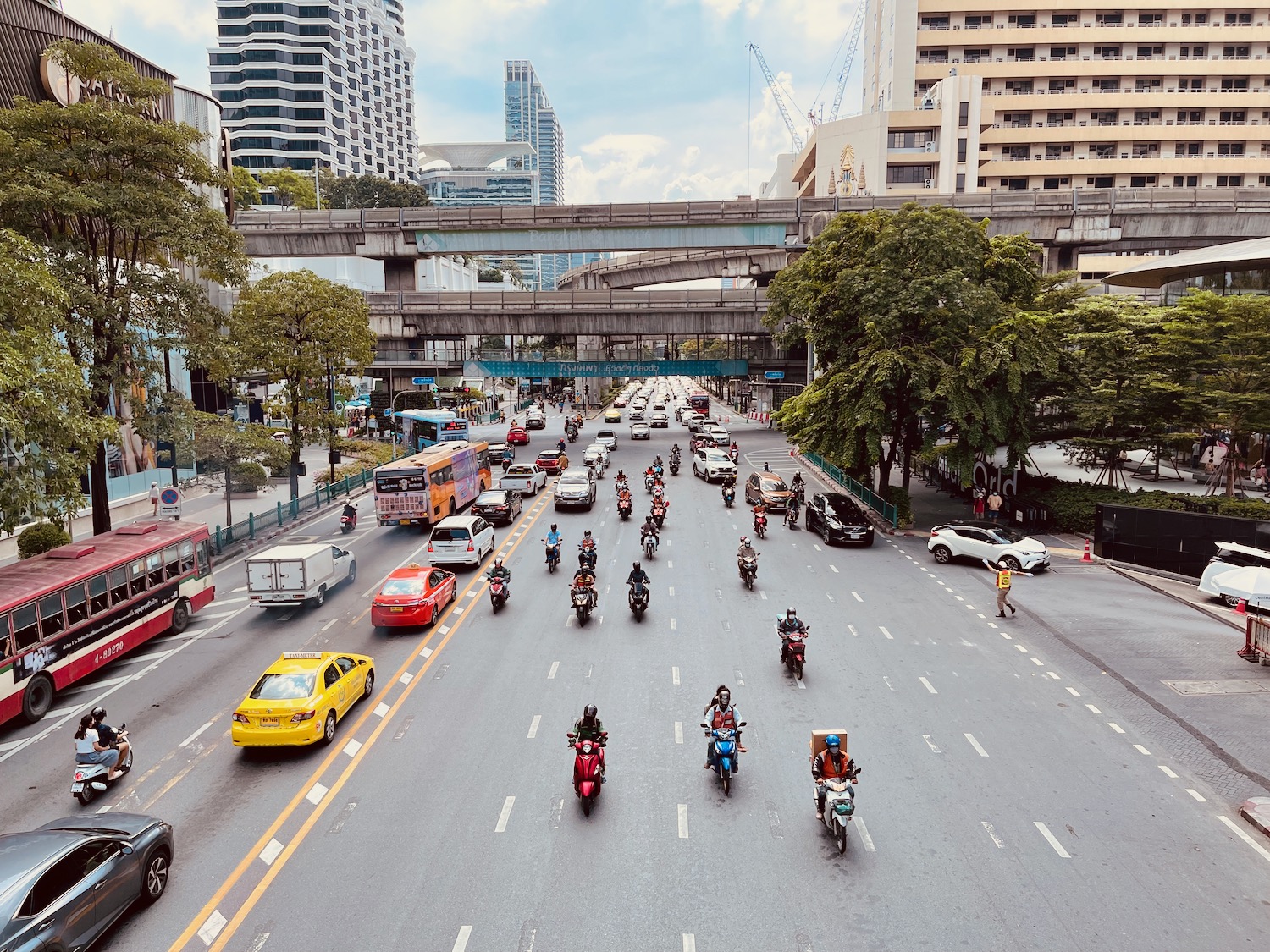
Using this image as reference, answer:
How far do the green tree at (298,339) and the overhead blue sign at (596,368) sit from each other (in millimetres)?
A: 33887

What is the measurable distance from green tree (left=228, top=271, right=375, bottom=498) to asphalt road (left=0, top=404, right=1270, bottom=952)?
1952 centimetres

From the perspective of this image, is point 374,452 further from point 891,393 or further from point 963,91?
point 963,91

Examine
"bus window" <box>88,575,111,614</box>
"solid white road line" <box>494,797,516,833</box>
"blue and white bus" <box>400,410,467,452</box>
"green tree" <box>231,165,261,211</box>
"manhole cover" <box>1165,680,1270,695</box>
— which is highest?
"green tree" <box>231,165,261,211</box>

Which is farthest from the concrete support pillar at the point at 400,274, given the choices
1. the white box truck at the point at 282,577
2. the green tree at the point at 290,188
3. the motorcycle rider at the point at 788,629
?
the motorcycle rider at the point at 788,629

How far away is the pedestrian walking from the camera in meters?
34.2

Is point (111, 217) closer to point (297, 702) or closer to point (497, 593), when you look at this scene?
point (497, 593)

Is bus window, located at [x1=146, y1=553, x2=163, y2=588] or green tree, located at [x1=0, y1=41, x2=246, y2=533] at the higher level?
green tree, located at [x1=0, y1=41, x2=246, y2=533]

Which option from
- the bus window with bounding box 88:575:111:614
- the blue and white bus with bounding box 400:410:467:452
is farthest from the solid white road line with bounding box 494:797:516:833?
the blue and white bus with bounding box 400:410:467:452

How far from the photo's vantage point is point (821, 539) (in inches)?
1319

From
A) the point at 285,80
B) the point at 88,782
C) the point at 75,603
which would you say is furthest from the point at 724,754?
the point at 285,80

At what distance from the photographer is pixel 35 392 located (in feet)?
53.7

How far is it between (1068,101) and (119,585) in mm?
97491

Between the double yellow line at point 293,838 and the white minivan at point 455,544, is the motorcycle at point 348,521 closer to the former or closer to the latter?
the white minivan at point 455,544

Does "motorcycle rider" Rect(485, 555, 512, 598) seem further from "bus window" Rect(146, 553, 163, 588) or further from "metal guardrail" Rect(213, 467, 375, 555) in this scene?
"metal guardrail" Rect(213, 467, 375, 555)
